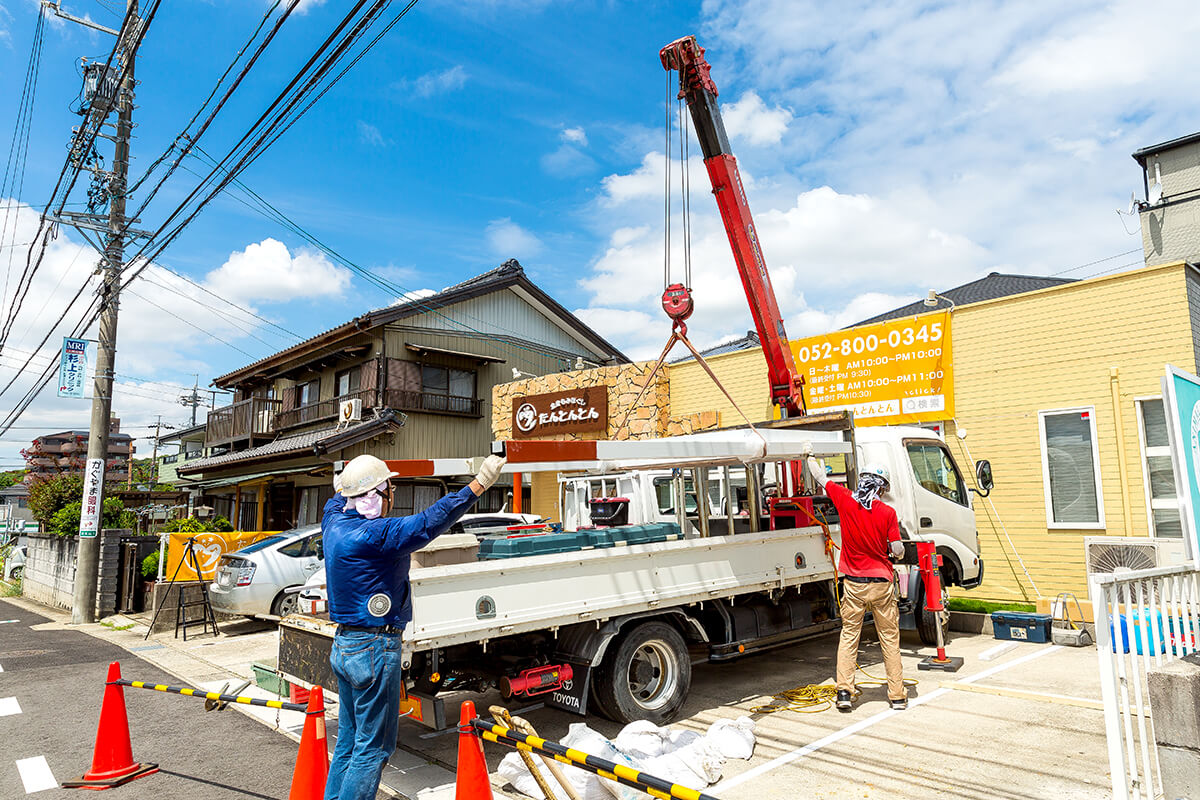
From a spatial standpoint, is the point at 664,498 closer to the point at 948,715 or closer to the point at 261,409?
the point at 948,715

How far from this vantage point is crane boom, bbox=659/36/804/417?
9914 mm

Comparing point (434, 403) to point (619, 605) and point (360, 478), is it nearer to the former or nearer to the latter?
point (619, 605)

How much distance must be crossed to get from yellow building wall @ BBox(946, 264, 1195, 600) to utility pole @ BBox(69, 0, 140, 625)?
Answer: 50.7 ft

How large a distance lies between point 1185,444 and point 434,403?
66.3ft

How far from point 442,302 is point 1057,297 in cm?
1707

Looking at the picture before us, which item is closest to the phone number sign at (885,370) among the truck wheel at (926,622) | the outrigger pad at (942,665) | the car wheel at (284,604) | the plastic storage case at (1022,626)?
the plastic storage case at (1022,626)

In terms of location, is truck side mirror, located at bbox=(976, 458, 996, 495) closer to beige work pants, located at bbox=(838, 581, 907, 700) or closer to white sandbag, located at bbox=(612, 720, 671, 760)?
beige work pants, located at bbox=(838, 581, 907, 700)

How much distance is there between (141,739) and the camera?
629 centimetres

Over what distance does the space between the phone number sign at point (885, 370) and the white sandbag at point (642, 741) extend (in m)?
8.80

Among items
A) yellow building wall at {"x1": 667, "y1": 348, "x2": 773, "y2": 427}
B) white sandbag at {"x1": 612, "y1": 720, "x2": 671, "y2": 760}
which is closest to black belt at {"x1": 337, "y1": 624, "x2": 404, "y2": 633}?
white sandbag at {"x1": 612, "y1": 720, "x2": 671, "y2": 760}

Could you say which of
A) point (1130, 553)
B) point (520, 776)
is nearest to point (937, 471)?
point (1130, 553)

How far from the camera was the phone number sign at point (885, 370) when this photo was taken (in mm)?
12086

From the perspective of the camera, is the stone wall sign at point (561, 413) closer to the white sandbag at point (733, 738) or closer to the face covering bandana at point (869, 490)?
the face covering bandana at point (869, 490)

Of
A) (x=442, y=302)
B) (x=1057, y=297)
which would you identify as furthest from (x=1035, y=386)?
(x=442, y=302)
